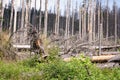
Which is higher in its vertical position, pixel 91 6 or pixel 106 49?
pixel 91 6

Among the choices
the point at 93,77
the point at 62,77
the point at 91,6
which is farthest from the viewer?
the point at 91,6

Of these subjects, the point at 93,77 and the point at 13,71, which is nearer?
the point at 93,77

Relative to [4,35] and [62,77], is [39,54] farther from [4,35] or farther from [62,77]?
[62,77]

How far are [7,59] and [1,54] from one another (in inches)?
13.5

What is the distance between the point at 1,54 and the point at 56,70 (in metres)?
5.12

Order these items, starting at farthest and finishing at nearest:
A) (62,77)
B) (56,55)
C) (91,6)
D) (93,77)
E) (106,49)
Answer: (91,6) → (106,49) → (56,55) → (62,77) → (93,77)

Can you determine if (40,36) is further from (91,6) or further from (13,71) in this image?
(91,6)

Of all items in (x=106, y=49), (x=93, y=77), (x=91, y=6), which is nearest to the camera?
(x=93, y=77)

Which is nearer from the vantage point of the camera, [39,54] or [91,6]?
[39,54]

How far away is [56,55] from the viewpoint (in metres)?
11.0

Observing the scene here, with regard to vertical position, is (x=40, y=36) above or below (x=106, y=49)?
above

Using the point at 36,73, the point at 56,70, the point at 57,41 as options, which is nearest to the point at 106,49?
the point at 57,41

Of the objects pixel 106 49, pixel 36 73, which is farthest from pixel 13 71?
pixel 106 49

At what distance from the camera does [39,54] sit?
12.0 meters
